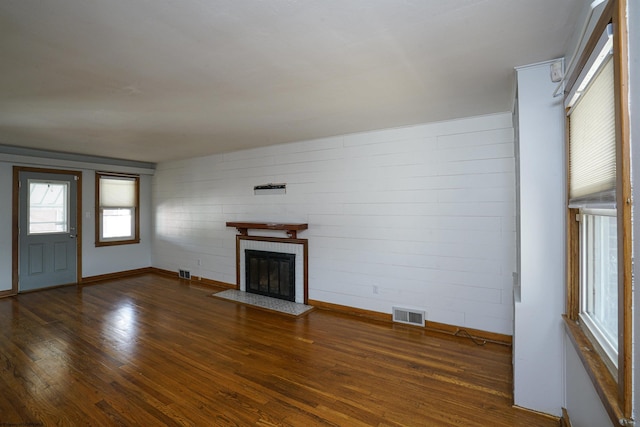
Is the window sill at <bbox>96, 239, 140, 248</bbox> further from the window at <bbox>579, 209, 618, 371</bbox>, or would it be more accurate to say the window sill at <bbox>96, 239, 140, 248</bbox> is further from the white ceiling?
the window at <bbox>579, 209, 618, 371</bbox>

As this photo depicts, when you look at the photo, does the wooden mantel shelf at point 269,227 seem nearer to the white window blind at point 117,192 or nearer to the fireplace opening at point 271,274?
the fireplace opening at point 271,274

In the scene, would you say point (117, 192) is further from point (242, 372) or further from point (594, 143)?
point (594, 143)

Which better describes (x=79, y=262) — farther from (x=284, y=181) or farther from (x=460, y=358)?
(x=460, y=358)

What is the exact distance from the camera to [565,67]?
2.07 metres

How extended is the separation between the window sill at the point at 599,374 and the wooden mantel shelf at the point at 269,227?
11.0 ft

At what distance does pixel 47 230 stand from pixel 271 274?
4388 mm

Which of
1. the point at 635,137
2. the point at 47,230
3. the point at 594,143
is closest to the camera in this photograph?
the point at 635,137

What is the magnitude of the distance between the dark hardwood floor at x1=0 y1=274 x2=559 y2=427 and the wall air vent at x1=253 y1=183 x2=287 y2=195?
77.1 inches

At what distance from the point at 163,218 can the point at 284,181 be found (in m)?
3.67

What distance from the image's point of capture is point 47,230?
566 cm

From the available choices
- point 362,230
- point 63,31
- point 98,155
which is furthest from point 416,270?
point 98,155

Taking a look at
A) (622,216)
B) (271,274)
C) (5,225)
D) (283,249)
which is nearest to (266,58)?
(622,216)

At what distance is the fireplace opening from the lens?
4.87 m

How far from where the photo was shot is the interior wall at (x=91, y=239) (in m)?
5.14
